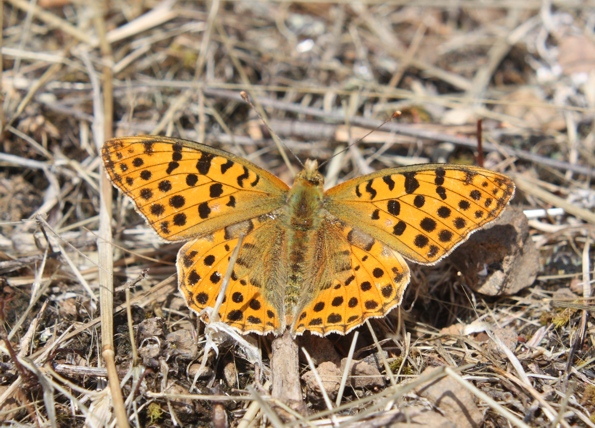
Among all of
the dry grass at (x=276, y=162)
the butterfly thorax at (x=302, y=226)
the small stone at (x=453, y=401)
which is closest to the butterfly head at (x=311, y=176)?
the butterfly thorax at (x=302, y=226)

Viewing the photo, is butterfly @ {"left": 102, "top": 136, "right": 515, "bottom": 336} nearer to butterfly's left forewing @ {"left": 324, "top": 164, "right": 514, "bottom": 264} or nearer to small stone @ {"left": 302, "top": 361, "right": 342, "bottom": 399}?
butterfly's left forewing @ {"left": 324, "top": 164, "right": 514, "bottom": 264}

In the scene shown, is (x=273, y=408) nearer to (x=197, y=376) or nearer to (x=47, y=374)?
(x=197, y=376)

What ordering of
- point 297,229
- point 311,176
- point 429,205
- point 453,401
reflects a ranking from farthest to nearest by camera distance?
point 311,176 < point 297,229 < point 429,205 < point 453,401

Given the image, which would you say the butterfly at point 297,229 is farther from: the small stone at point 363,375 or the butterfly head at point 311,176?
the small stone at point 363,375

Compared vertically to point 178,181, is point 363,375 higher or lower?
lower

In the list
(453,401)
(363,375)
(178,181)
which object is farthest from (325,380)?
(178,181)

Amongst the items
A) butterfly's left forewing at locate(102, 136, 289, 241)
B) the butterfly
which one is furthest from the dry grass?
butterfly's left forewing at locate(102, 136, 289, 241)

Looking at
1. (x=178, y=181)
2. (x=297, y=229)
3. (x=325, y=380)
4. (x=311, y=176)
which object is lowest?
(x=325, y=380)

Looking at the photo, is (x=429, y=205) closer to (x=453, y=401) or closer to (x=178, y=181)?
(x=453, y=401)
